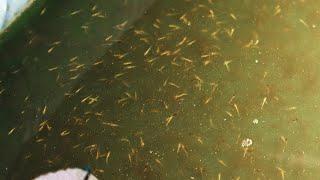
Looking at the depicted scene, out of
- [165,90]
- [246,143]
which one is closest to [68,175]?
[165,90]

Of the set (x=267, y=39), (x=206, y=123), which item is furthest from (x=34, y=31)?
(x=267, y=39)

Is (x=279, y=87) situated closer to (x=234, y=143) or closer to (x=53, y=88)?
(x=234, y=143)

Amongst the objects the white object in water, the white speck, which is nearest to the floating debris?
the white speck

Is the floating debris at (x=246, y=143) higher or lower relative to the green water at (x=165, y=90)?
lower

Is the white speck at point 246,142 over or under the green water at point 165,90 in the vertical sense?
under

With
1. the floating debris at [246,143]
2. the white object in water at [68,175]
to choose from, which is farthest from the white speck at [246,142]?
the white object in water at [68,175]

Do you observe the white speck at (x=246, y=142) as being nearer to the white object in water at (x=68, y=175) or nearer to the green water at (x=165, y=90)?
the green water at (x=165, y=90)

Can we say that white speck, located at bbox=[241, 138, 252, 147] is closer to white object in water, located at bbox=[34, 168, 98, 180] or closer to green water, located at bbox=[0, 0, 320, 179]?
green water, located at bbox=[0, 0, 320, 179]
